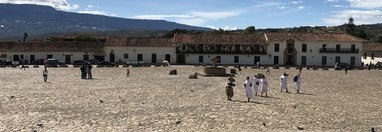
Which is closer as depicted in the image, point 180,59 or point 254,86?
point 254,86

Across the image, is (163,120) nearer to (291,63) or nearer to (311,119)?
(311,119)

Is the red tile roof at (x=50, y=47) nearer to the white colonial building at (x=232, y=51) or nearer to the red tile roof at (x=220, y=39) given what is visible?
the white colonial building at (x=232, y=51)

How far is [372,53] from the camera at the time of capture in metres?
82.3

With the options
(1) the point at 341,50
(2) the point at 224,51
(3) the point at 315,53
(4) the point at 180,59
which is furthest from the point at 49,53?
(1) the point at 341,50

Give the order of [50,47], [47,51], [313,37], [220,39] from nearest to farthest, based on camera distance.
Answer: [47,51]
[50,47]
[313,37]
[220,39]

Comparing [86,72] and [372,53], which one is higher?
[372,53]

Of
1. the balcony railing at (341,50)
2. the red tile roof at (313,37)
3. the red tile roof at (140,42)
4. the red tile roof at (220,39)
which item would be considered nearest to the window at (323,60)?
the balcony railing at (341,50)

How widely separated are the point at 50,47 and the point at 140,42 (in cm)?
1151

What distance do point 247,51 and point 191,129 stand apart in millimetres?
55716

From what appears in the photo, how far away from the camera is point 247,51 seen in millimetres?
70500

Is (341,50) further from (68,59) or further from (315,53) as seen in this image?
(68,59)

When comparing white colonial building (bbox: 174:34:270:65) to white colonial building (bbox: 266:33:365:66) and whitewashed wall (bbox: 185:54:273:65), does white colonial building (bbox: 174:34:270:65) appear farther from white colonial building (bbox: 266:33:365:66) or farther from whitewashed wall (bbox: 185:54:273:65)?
white colonial building (bbox: 266:33:365:66)

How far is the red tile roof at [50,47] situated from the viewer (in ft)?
228

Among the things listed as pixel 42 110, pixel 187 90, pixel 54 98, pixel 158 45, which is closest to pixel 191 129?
pixel 42 110
